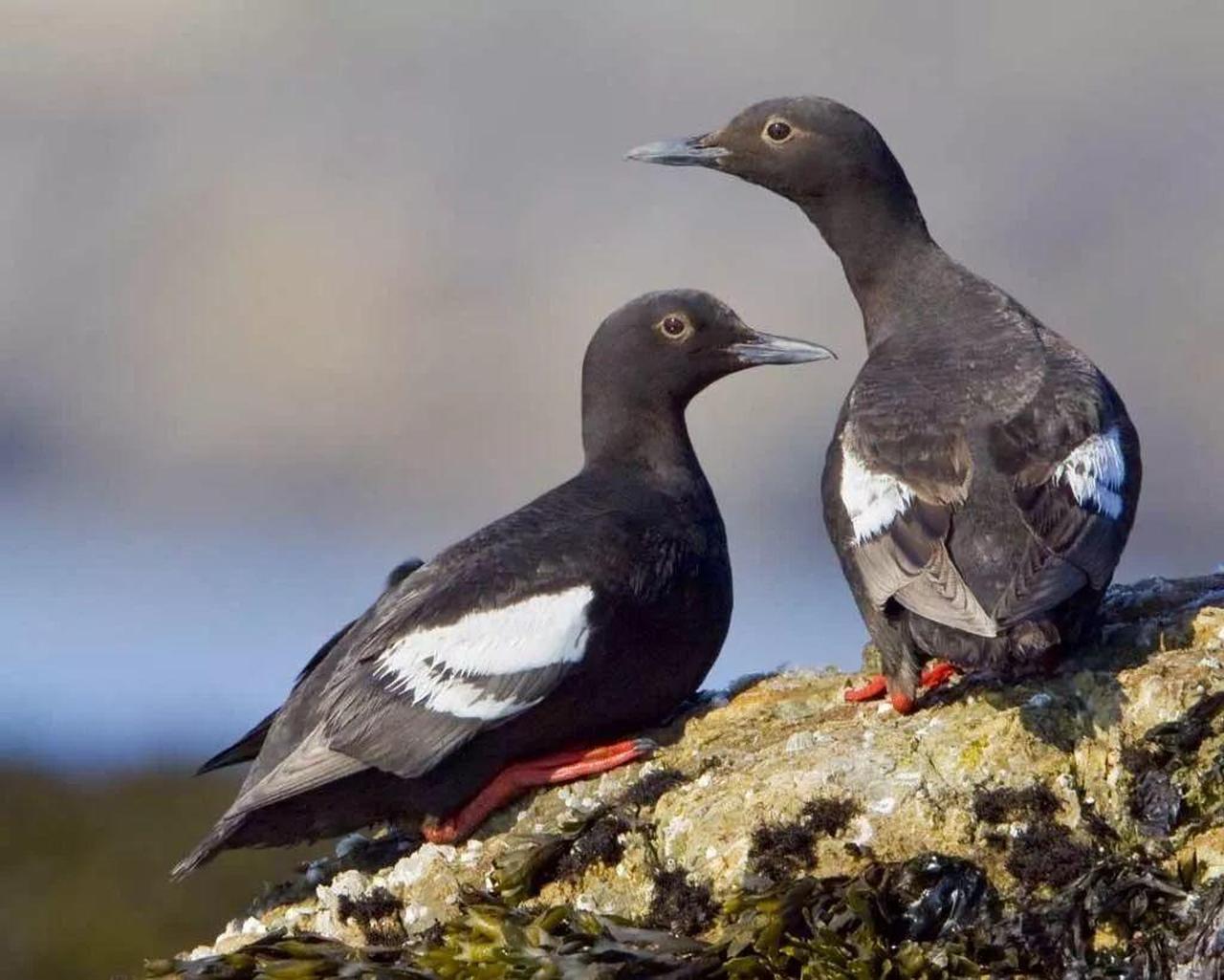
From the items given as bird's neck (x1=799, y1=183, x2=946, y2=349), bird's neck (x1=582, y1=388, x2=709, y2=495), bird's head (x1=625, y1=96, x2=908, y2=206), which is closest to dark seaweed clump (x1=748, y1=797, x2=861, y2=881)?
bird's neck (x1=582, y1=388, x2=709, y2=495)

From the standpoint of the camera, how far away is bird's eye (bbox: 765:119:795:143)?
8.39 m

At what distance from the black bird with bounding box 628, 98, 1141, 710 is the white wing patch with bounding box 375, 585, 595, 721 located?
90 cm

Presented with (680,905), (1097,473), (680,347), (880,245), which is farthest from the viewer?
(680,347)

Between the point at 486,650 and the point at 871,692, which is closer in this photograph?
the point at 871,692

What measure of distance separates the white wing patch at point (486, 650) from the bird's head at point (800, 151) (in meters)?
2.03

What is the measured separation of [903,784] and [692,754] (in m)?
0.96

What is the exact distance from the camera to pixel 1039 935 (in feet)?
18.8

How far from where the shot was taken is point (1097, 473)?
6.71 m

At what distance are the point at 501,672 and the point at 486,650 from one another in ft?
0.37

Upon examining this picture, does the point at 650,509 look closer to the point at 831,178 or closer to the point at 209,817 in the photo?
the point at 831,178

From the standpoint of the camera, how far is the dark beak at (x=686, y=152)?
855 cm

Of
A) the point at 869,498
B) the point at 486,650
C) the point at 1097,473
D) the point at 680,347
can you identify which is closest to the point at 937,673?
the point at 869,498

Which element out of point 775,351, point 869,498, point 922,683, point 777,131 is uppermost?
point 777,131

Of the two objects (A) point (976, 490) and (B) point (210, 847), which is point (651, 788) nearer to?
(A) point (976, 490)
